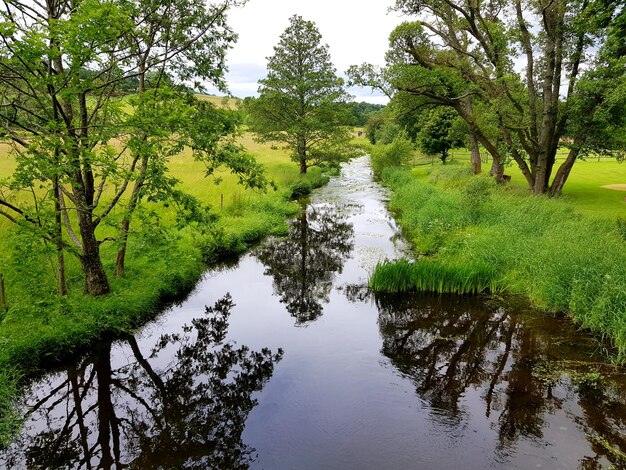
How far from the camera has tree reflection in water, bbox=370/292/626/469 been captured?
651cm

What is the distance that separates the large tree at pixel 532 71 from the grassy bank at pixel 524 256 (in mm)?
3424

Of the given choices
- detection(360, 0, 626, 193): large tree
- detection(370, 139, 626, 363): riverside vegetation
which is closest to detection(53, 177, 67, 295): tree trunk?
detection(370, 139, 626, 363): riverside vegetation

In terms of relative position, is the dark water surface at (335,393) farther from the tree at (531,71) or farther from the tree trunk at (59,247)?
the tree at (531,71)

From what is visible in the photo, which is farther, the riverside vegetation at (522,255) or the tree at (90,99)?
the riverside vegetation at (522,255)

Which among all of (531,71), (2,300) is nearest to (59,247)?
(2,300)

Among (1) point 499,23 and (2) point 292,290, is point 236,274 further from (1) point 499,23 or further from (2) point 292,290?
(1) point 499,23

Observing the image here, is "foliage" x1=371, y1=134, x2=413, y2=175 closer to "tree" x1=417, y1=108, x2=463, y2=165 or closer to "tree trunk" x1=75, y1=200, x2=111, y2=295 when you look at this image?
"tree" x1=417, y1=108, x2=463, y2=165

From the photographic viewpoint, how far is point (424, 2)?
A: 19.4 m

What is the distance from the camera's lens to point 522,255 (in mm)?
12133

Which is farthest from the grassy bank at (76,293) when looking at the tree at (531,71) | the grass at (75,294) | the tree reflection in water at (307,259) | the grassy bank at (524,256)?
the tree at (531,71)

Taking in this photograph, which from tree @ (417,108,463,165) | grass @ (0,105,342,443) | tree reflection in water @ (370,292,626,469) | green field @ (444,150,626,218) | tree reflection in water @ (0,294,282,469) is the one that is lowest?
tree reflection in water @ (0,294,282,469)

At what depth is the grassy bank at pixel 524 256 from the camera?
370 inches

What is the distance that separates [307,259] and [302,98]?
66.7ft

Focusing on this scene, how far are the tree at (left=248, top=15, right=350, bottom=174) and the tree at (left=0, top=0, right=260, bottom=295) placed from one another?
2069 cm
